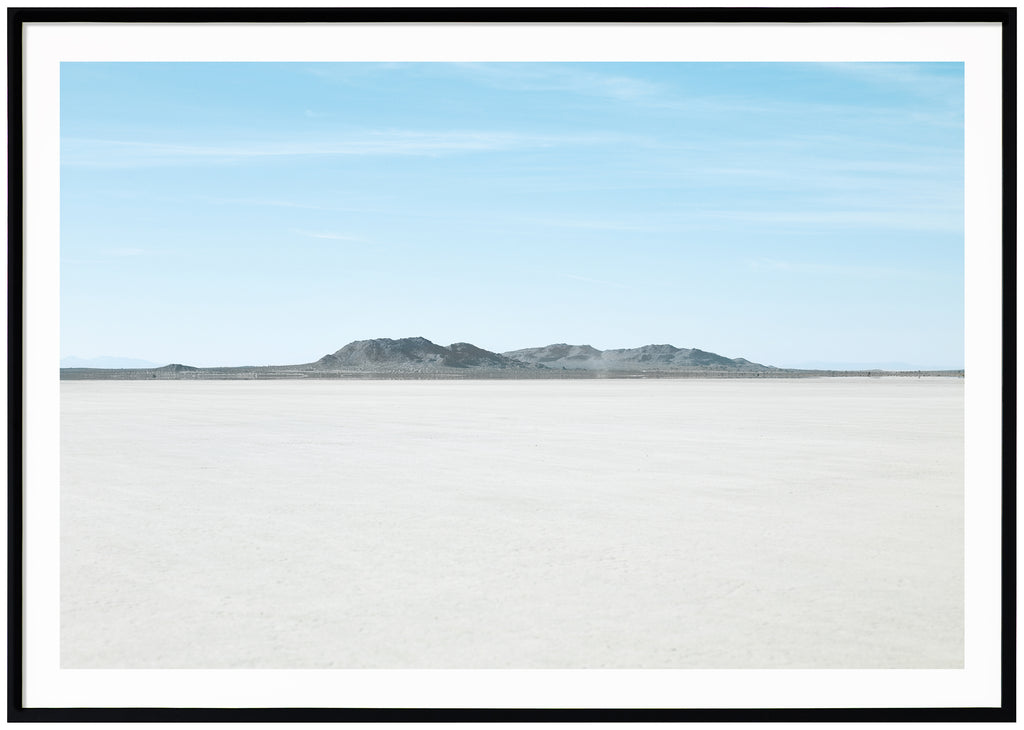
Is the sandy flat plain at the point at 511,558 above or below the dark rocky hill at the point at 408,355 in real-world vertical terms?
below

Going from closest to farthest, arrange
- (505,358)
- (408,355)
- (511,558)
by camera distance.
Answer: (511,558) < (408,355) < (505,358)

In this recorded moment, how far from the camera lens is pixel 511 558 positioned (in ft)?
16.0

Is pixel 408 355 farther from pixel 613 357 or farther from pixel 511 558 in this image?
pixel 511 558

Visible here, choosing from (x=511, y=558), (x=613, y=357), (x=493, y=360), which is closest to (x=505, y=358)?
(x=493, y=360)

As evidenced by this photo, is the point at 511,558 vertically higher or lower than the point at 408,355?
lower

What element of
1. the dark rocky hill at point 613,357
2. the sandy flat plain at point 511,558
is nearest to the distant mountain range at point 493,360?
the dark rocky hill at point 613,357

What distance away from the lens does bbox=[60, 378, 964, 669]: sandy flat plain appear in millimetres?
3574

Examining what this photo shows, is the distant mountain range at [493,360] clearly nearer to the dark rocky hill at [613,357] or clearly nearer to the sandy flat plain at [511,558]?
the dark rocky hill at [613,357]

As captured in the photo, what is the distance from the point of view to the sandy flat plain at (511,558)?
3574 mm
